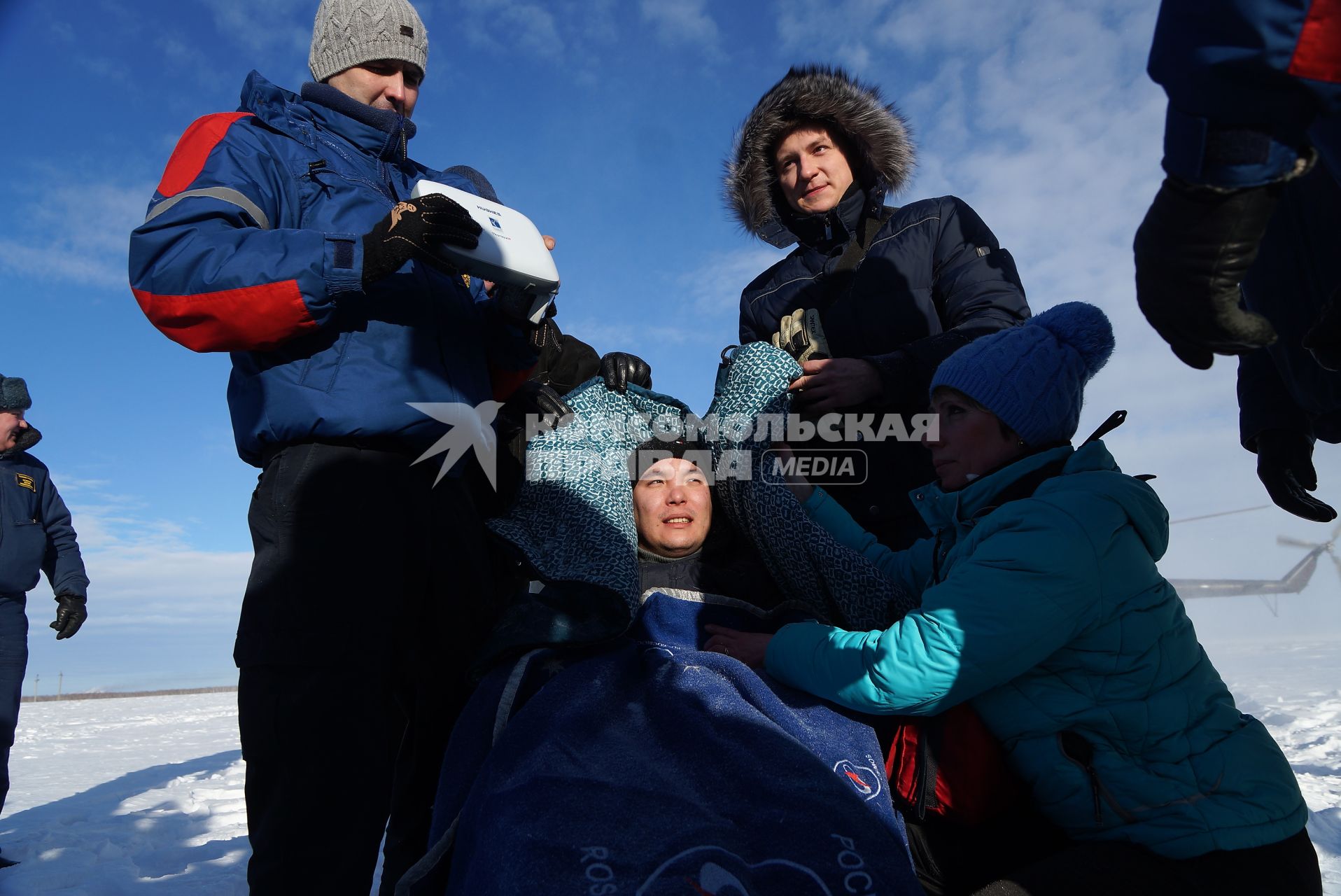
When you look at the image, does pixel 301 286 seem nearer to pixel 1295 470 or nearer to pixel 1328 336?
pixel 1328 336

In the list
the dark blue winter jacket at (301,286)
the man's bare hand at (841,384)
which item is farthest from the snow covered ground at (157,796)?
the man's bare hand at (841,384)

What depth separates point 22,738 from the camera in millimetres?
7621

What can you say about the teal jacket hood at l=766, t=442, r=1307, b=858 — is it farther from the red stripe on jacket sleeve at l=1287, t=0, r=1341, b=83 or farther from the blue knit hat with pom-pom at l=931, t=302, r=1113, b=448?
the red stripe on jacket sleeve at l=1287, t=0, r=1341, b=83

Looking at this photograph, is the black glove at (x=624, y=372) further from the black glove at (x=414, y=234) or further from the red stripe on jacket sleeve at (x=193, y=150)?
the red stripe on jacket sleeve at (x=193, y=150)

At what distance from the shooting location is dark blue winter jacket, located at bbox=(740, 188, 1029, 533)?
2.20 meters

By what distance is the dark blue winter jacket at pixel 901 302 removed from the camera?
86.5 inches

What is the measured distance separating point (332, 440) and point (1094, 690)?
1.56 meters

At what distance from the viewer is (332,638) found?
5.25 ft

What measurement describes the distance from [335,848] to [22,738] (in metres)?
8.46

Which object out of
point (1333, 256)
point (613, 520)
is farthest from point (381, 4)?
point (1333, 256)

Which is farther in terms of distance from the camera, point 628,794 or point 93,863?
point 93,863

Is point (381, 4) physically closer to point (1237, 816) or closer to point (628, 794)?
point (628, 794)

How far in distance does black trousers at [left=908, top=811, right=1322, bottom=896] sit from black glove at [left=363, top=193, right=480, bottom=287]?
1.46 meters

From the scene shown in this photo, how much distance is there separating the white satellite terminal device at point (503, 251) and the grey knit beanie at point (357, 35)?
1.78 ft
